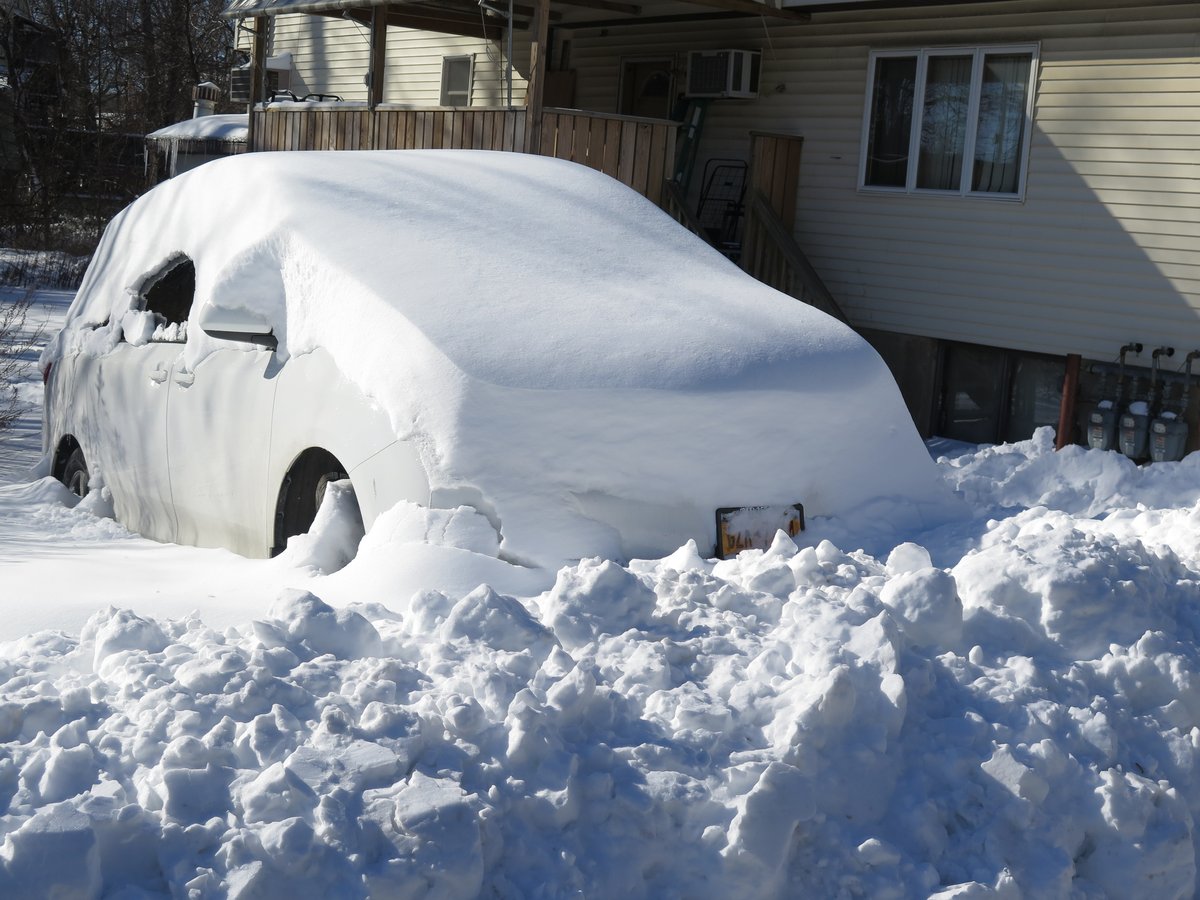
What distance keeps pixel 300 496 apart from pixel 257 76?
1240 centimetres

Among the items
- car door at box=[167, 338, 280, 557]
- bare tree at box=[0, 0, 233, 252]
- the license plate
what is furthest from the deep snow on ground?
bare tree at box=[0, 0, 233, 252]

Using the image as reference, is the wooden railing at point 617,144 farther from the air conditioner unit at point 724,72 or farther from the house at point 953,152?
the air conditioner unit at point 724,72

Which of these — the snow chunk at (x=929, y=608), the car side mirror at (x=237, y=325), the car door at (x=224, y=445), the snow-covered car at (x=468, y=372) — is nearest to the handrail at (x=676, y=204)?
the snow-covered car at (x=468, y=372)

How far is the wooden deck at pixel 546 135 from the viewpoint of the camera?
1198 centimetres

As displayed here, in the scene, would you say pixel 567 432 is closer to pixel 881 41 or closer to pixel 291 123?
pixel 881 41

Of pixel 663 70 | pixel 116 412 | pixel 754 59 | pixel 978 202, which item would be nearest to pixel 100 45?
pixel 663 70

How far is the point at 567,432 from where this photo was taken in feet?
15.3

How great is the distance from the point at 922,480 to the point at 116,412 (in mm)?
3688

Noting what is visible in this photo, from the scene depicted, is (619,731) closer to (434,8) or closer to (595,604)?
(595,604)

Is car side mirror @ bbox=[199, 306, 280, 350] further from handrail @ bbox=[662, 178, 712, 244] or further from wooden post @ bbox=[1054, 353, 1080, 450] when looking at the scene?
wooden post @ bbox=[1054, 353, 1080, 450]

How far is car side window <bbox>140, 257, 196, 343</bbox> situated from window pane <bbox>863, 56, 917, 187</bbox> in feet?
26.7

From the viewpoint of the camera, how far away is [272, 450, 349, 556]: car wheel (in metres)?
5.04

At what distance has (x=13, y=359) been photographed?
11625 millimetres

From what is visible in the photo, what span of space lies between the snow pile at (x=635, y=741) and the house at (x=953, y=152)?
738 centimetres
